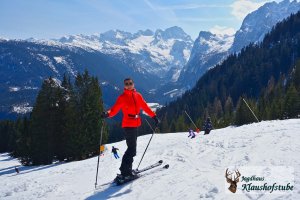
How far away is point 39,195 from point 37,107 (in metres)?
31.1

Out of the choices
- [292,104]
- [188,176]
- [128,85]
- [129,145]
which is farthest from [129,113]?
[292,104]

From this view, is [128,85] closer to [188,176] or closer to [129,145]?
[129,145]

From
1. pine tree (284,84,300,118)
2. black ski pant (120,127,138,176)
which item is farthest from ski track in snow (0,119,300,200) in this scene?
pine tree (284,84,300,118)

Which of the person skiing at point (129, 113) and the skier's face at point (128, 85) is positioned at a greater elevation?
the skier's face at point (128, 85)

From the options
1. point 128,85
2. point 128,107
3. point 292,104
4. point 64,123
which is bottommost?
point 292,104

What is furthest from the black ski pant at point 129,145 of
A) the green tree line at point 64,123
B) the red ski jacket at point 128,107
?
the green tree line at point 64,123

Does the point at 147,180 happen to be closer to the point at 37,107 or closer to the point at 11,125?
the point at 37,107

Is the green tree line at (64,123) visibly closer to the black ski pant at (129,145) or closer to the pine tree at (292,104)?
the black ski pant at (129,145)

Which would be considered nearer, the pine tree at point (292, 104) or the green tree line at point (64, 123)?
the green tree line at point (64, 123)

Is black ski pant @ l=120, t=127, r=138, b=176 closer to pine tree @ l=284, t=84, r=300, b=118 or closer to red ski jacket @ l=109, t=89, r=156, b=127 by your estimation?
red ski jacket @ l=109, t=89, r=156, b=127

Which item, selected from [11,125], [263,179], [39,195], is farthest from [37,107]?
[11,125]

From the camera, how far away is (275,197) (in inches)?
341

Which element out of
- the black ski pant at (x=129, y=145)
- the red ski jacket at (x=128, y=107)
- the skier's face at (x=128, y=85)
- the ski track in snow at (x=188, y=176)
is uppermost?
the skier's face at (x=128, y=85)

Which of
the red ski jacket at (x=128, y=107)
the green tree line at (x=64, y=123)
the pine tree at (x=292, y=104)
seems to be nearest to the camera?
the red ski jacket at (x=128, y=107)
